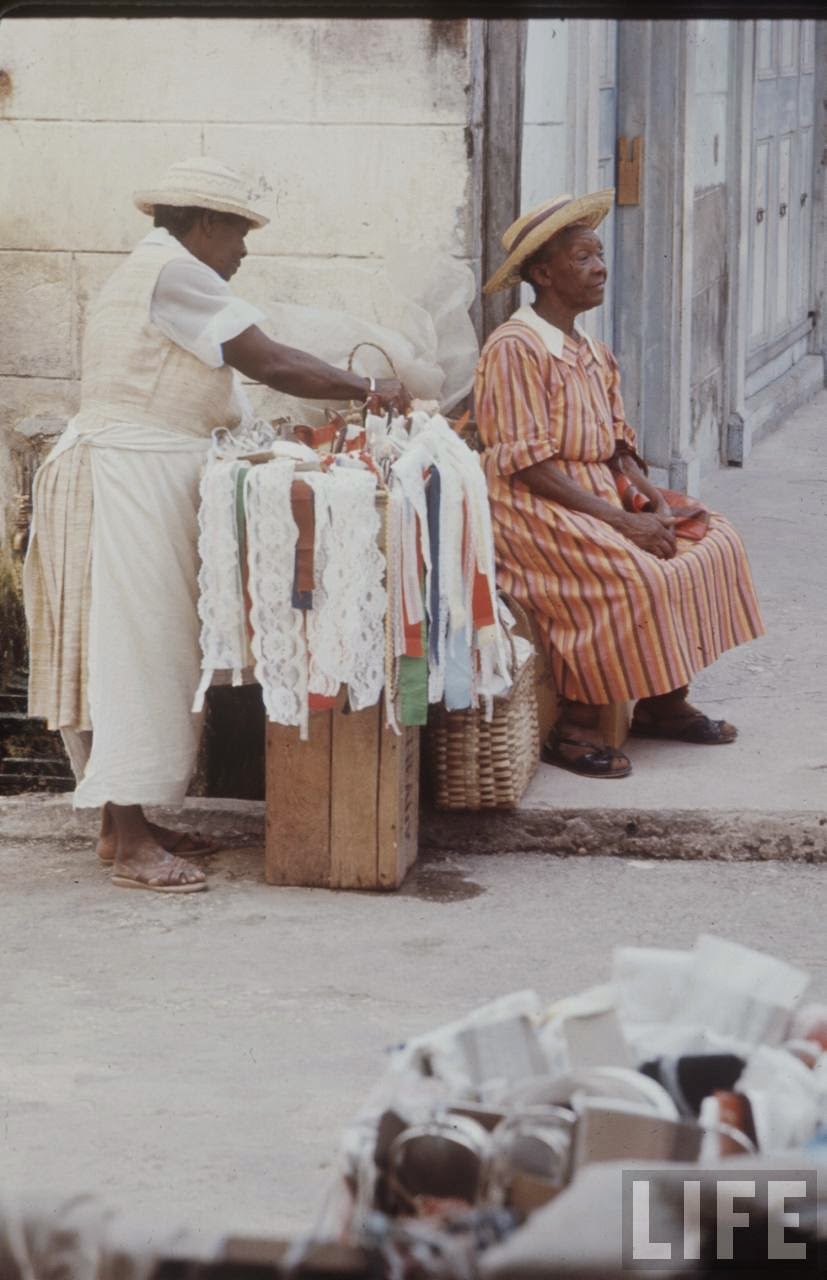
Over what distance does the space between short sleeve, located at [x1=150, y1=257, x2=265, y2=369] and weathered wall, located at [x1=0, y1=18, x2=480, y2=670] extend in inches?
33.8

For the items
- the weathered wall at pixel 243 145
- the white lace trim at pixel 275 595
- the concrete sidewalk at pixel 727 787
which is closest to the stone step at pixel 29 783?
the weathered wall at pixel 243 145

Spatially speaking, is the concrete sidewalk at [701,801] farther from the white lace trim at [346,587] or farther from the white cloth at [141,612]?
the white lace trim at [346,587]

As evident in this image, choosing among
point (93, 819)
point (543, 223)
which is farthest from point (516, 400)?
point (93, 819)

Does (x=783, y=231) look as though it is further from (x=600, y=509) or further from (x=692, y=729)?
(x=600, y=509)

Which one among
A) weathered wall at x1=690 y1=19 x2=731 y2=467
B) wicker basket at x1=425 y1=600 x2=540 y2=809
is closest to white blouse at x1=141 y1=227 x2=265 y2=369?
wicker basket at x1=425 y1=600 x2=540 y2=809

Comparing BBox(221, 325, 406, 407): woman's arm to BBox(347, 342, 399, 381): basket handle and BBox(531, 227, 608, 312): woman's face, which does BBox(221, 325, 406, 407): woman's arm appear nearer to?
BBox(347, 342, 399, 381): basket handle

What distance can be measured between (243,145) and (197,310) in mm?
1000

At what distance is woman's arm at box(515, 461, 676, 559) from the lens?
5.66m

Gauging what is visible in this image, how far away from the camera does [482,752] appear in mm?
5496

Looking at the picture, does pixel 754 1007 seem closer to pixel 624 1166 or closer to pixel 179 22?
pixel 624 1166

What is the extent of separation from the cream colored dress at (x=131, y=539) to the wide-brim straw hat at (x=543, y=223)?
90 cm

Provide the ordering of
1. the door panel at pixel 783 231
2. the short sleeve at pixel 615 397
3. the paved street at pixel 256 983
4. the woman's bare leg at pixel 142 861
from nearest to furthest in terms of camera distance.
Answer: the paved street at pixel 256 983 < the woman's bare leg at pixel 142 861 < the short sleeve at pixel 615 397 < the door panel at pixel 783 231

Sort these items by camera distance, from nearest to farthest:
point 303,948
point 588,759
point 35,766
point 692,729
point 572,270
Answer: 1. point 303,948
2. point 572,270
3. point 588,759
4. point 692,729
5. point 35,766

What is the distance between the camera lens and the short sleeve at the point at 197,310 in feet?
16.3
